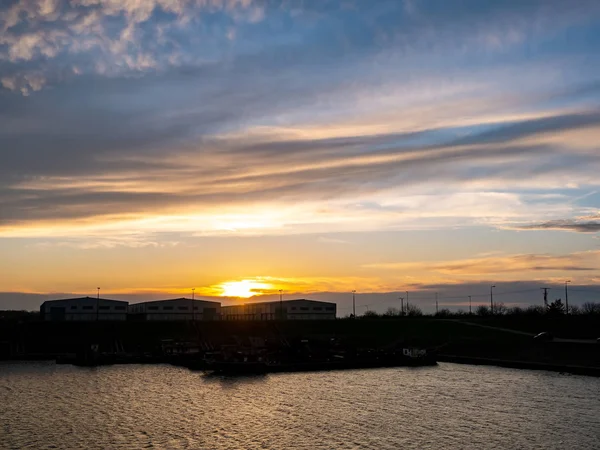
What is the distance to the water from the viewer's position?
181 feet

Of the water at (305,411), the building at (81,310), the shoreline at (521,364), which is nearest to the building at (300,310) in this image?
the building at (81,310)

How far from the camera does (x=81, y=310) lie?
589ft

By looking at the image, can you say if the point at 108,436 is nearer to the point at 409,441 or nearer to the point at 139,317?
the point at 409,441

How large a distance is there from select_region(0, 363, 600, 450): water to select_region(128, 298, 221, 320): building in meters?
83.7

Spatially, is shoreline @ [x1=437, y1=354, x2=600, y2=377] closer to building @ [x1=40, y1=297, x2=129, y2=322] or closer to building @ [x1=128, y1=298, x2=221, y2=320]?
building @ [x1=128, y1=298, x2=221, y2=320]

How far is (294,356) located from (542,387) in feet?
164

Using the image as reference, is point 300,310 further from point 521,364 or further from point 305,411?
point 305,411

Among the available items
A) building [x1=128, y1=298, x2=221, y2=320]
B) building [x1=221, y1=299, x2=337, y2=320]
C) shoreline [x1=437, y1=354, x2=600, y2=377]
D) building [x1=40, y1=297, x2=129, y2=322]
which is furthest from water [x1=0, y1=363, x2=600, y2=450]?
building [x1=221, y1=299, x2=337, y2=320]

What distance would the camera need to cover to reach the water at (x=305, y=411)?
55.2m

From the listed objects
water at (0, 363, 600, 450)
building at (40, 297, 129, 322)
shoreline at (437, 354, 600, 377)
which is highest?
building at (40, 297, 129, 322)

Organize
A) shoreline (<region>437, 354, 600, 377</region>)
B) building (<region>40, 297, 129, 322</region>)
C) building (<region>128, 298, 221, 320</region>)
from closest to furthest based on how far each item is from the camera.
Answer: shoreline (<region>437, 354, 600, 377</region>)
building (<region>40, 297, 129, 322</region>)
building (<region>128, 298, 221, 320</region>)

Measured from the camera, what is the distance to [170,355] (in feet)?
434

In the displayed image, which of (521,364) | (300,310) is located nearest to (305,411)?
(521,364)

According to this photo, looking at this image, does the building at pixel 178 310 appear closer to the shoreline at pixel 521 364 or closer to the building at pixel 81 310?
the building at pixel 81 310
